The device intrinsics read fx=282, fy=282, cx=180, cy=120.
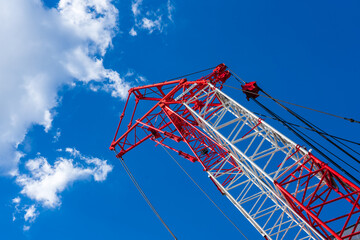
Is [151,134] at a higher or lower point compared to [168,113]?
higher

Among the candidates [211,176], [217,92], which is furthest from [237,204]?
[217,92]

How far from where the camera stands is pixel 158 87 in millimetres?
23641

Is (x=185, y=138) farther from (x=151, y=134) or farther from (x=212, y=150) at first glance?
(x=151, y=134)

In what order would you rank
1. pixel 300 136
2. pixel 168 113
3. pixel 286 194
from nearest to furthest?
pixel 286 194 → pixel 300 136 → pixel 168 113

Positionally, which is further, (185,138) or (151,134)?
(151,134)

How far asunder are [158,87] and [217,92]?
6575 mm

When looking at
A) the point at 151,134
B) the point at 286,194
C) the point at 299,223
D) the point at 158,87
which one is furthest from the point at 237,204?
the point at 158,87

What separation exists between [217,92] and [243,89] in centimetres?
220

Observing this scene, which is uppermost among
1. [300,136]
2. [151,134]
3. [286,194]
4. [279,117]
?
[151,134]

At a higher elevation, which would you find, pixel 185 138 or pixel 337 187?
pixel 185 138

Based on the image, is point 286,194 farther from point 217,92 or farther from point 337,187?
point 217,92

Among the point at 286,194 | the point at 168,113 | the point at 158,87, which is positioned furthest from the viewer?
the point at 158,87

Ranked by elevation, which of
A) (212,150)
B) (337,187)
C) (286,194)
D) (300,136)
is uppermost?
(212,150)

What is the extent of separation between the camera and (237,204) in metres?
18.2
